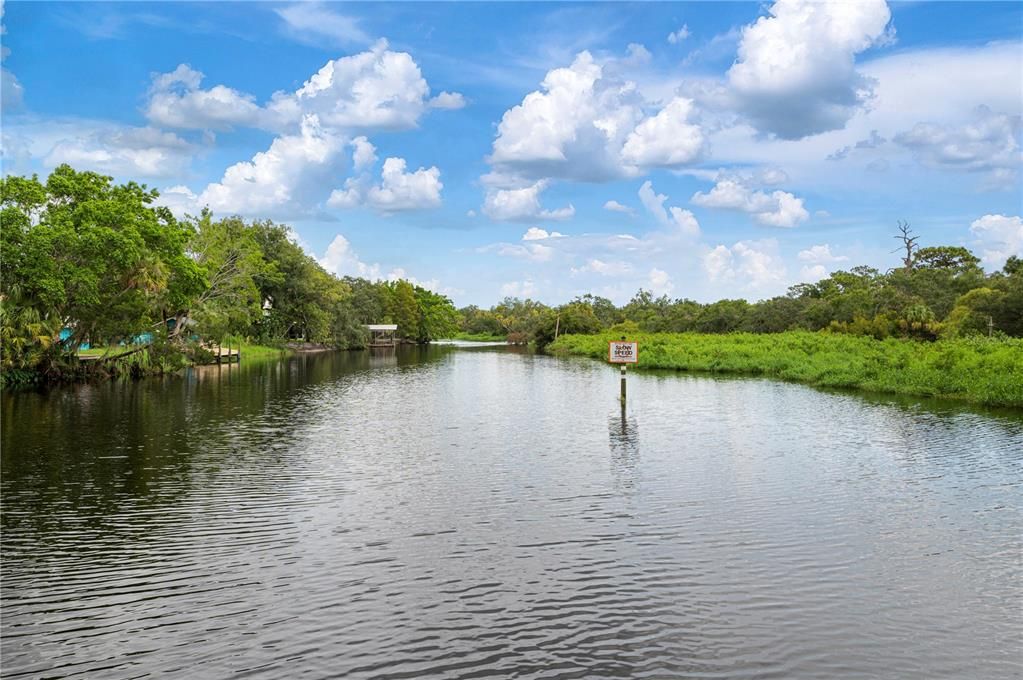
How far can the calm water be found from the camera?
771 centimetres

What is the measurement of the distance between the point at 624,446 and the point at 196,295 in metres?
37.8

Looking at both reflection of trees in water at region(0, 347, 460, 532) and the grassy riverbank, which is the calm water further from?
the grassy riverbank

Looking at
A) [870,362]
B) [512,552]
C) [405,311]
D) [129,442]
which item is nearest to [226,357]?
[129,442]

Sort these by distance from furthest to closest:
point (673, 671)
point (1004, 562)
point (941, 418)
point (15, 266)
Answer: point (15, 266)
point (941, 418)
point (1004, 562)
point (673, 671)

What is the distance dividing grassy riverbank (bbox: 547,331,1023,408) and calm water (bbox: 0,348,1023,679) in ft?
24.1

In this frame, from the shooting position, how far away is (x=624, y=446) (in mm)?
20219

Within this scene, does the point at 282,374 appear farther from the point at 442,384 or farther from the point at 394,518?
the point at 394,518

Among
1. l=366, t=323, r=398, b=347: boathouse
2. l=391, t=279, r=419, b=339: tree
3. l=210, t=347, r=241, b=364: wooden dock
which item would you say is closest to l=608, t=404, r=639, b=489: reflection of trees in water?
l=210, t=347, r=241, b=364: wooden dock

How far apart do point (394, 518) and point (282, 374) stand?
3828 centimetres

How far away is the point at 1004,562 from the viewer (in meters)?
10.5

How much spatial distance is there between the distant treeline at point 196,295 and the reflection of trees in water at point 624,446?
24178 millimetres

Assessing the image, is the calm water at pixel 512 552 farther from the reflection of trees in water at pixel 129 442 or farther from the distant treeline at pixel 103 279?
the distant treeline at pixel 103 279

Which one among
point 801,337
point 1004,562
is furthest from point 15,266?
point 801,337

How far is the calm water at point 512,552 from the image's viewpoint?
303 inches
